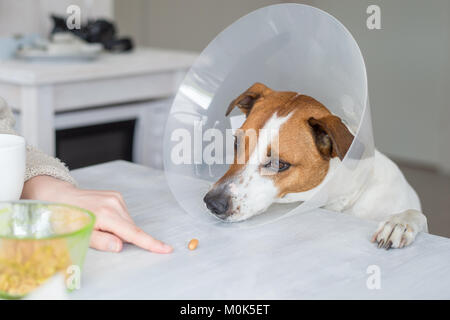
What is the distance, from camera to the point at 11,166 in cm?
69

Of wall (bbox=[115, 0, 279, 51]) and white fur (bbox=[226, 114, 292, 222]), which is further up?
white fur (bbox=[226, 114, 292, 222])

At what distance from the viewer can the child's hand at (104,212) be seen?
0.72 metres

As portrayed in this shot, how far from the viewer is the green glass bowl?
0.57 m

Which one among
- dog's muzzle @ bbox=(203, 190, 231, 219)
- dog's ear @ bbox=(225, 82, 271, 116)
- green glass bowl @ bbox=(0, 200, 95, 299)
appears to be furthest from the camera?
dog's ear @ bbox=(225, 82, 271, 116)

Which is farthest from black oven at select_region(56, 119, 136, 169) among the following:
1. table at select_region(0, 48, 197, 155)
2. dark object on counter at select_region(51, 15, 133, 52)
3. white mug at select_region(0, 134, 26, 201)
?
white mug at select_region(0, 134, 26, 201)

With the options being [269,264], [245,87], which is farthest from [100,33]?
[269,264]

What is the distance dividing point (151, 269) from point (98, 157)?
168cm

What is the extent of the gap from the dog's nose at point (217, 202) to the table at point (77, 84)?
1193 millimetres

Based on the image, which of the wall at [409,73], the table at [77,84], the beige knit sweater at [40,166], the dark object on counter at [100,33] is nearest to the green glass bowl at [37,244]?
the beige knit sweater at [40,166]

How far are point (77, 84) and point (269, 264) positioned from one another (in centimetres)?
152

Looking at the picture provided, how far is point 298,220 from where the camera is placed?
0.85m

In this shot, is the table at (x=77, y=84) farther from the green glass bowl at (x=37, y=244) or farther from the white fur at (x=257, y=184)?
the green glass bowl at (x=37, y=244)

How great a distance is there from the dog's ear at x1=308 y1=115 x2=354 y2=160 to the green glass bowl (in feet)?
1.21

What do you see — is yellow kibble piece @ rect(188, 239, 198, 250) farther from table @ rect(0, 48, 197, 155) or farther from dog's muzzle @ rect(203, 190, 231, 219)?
table @ rect(0, 48, 197, 155)
